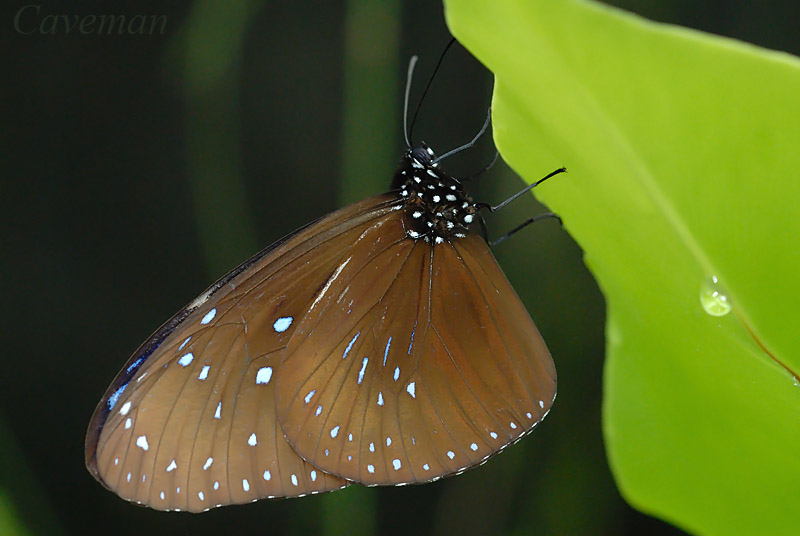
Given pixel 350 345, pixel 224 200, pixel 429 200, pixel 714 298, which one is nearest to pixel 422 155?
pixel 429 200

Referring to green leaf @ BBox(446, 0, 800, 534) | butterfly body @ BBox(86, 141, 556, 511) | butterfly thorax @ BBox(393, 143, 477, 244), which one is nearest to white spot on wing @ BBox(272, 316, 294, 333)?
butterfly body @ BBox(86, 141, 556, 511)

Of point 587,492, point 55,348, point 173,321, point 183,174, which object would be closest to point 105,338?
point 55,348

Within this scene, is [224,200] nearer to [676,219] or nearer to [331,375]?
[331,375]

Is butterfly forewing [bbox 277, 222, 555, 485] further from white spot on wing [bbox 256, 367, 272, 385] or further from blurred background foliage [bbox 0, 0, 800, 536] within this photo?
blurred background foliage [bbox 0, 0, 800, 536]

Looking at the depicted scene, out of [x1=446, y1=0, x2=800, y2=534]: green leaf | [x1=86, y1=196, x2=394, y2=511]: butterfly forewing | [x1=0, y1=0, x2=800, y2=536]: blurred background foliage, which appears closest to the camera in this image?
[x1=446, y1=0, x2=800, y2=534]: green leaf

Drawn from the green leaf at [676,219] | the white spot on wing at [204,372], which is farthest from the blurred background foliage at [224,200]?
the green leaf at [676,219]

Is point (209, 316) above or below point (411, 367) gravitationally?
above
